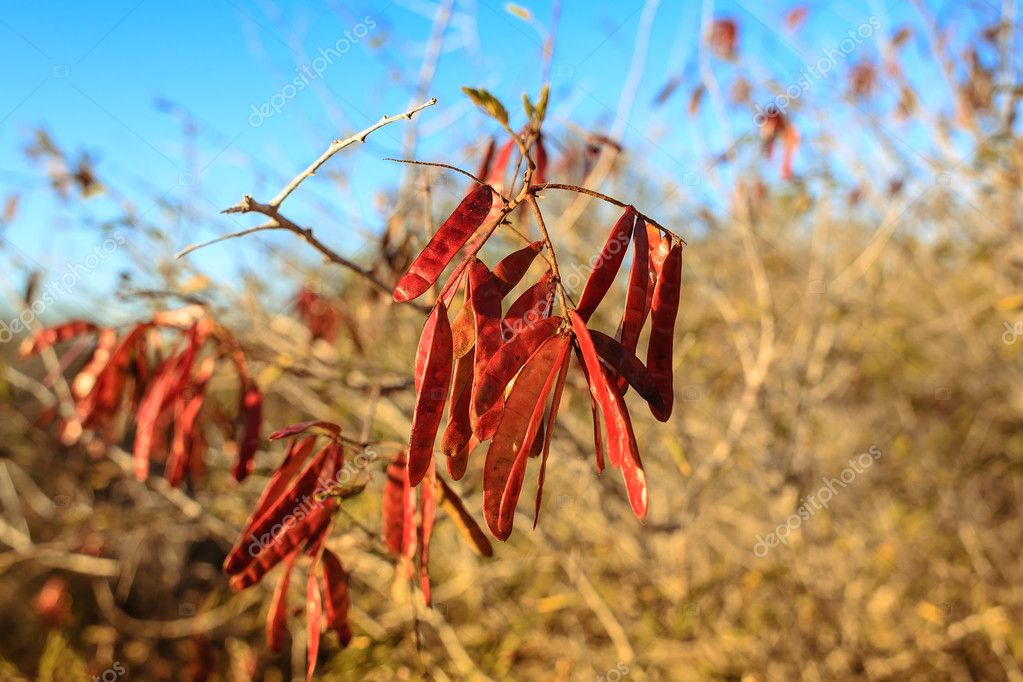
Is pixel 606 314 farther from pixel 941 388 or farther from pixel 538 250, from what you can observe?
pixel 538 250

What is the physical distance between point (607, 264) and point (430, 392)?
221 mm

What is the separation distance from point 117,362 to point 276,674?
7.65ft

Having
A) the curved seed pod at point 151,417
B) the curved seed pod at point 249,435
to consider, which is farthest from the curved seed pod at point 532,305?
the curved seed pod at point 151,417

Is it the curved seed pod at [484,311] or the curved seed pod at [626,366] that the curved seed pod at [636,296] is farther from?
the curved seed pod at [484,311]

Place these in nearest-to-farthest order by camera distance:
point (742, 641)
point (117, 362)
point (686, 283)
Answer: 1. point (117, 362)
2. point (742, 641)
3. point (686, 283)

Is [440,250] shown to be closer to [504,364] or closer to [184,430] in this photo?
[504,364]

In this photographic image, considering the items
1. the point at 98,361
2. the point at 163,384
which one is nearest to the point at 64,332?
the point at 98,361

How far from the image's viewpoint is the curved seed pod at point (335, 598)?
100 cm

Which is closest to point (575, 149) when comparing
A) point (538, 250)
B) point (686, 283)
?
point (686, 283)

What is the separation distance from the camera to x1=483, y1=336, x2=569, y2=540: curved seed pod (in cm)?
64

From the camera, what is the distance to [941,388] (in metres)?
3.30

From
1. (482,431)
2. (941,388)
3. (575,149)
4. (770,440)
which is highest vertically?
(941,388)

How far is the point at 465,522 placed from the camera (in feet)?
3.05

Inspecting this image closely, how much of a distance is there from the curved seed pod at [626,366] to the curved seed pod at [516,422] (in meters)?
0.04
